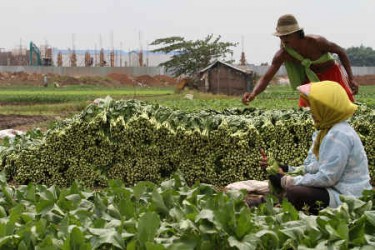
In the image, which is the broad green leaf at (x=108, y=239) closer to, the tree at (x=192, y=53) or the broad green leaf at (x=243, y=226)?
the broad green leaf at (x=243, y=226)

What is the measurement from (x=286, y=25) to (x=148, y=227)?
4.53m

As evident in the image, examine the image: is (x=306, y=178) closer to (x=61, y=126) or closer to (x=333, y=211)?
(x=333, y=211)

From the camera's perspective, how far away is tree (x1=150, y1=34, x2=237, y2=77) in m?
58.2

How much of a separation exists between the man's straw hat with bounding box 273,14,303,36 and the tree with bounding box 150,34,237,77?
49.7 metres

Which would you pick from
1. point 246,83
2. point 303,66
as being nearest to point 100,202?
point 303,66

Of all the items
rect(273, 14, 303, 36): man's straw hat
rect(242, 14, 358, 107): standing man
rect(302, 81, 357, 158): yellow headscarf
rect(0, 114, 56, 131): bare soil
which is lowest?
rect(0, 114, 56, 131): bare soil

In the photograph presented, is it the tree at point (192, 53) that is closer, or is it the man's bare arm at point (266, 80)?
the man's bare arm at point (266, 80)

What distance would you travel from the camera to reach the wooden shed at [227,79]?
3316cm

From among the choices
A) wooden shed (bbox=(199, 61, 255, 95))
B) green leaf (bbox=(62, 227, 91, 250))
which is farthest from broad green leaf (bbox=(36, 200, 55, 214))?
wooden shed (bbox=(199, 61, 255, 95))

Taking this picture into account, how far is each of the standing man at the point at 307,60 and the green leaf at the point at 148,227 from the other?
446 centimetres

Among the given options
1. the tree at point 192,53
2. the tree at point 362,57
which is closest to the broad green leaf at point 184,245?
the tree at point 192,53

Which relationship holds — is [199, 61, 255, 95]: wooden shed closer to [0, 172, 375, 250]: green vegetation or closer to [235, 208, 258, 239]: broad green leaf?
[0, 172, 375, 250]: green vegetation

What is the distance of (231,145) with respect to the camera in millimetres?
8828

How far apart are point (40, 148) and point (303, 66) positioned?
3.46 meters
